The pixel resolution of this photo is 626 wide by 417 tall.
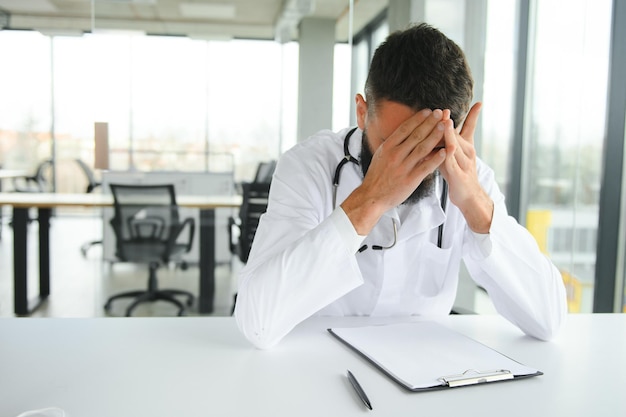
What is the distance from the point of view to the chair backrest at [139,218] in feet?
12.8

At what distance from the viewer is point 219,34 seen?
4.32m

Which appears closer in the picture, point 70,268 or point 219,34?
point 219,34

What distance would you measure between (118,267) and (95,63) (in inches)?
77.8

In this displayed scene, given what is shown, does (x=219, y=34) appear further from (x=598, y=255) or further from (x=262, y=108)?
(x=598, y=255)

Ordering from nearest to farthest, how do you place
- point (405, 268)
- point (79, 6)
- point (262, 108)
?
1. point (405, 268)
2. point (79, 6)
3. point (262, 108)

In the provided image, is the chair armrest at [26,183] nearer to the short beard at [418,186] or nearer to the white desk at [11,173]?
the white desk at [11,173]

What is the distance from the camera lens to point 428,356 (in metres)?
1.05

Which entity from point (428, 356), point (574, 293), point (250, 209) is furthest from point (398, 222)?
point (574, 293)

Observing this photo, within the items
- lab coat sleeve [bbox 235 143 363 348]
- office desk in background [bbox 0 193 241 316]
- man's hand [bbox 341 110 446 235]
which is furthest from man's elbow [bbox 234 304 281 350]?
office desk in background [bbox 0 193 241 316]

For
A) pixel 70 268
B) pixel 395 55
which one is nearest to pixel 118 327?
pixel 395 55

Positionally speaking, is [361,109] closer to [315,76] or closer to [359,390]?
[359,390]

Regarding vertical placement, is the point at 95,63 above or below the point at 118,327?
above

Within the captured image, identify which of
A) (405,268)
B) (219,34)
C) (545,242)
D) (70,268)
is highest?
(219,34)

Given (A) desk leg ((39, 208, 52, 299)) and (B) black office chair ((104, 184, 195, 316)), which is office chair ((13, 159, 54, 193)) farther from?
(B) black office chair ((104, 184, 195, 316))
